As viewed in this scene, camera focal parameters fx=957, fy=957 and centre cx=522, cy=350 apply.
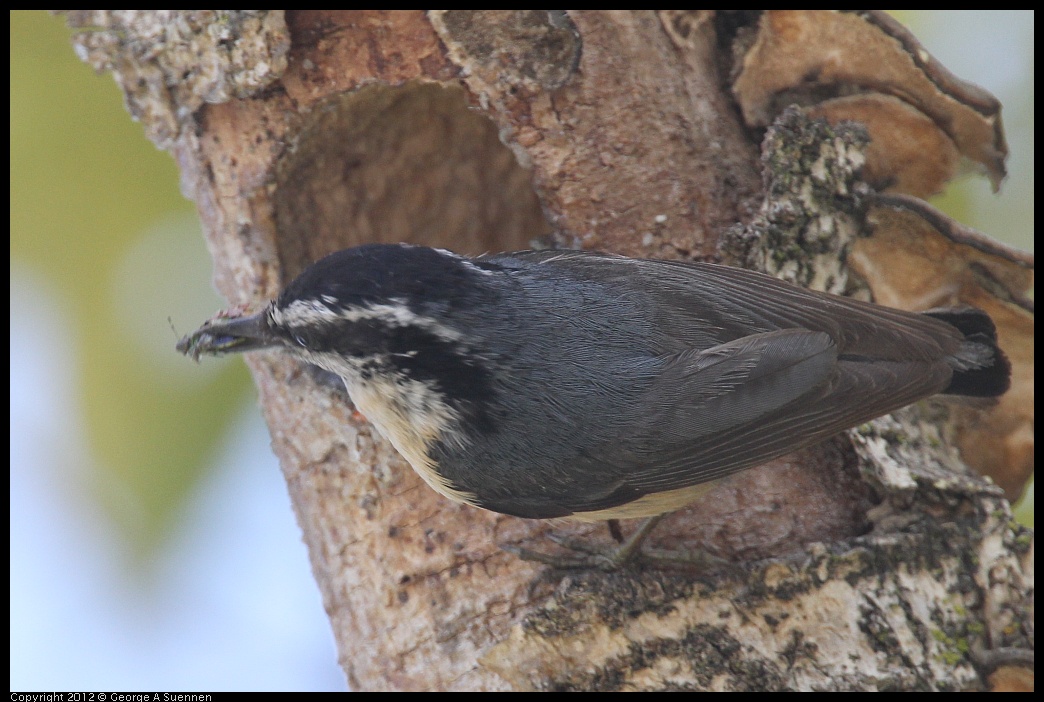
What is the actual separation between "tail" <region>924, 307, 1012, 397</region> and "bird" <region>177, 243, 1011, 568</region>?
172 millimetres

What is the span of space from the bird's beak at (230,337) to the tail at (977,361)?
1789 mm

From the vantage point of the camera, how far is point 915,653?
2271 mm

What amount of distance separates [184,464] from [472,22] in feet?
6.01

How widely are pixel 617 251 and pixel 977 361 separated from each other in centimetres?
102

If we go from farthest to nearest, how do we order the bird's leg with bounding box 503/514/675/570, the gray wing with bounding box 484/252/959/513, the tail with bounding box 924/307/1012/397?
the tail with bounding box 924/307/1012/397
the bird's leg with bounding box 503/514/675/570
the gray wing with bounding box 484/252/959/513

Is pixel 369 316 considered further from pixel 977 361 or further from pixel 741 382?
pixel 977 361

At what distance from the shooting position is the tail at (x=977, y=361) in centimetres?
258

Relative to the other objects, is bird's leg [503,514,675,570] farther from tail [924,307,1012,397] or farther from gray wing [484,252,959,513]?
tail [924,307,1012,397]

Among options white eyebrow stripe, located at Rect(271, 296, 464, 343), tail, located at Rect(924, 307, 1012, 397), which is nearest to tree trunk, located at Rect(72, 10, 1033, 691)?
tail, located at Rect(924, 307, 1012, 397)

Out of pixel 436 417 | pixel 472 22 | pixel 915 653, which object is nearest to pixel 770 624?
pixel 915 653

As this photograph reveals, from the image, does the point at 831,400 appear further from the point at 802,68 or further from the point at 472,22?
the point at 472,22

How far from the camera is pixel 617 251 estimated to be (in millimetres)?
2762

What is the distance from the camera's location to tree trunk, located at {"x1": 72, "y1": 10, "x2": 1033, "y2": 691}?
7.64ft

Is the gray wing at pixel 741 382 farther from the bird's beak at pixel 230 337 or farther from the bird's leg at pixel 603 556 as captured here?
the bird's beak at pixel 230 337
